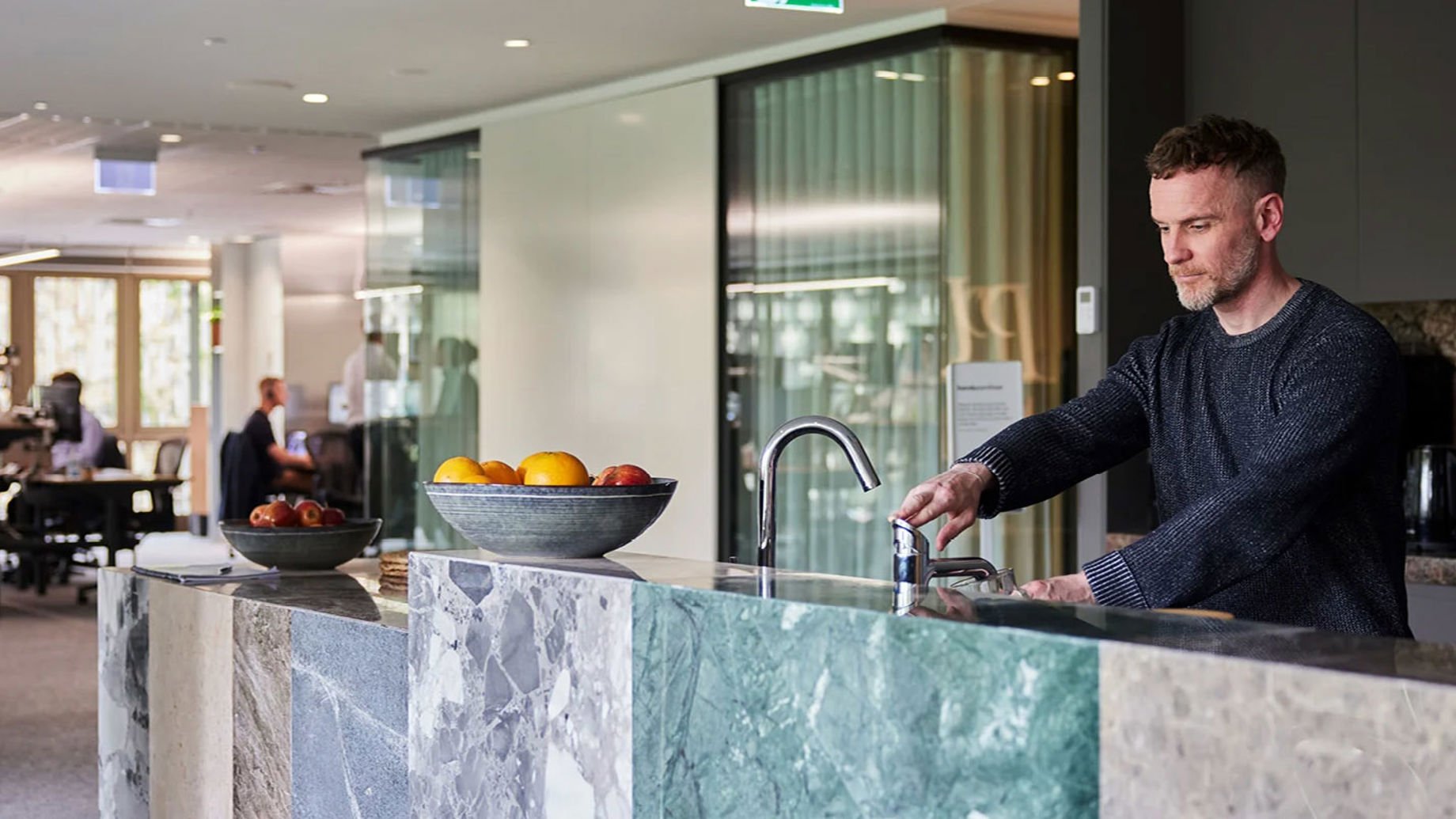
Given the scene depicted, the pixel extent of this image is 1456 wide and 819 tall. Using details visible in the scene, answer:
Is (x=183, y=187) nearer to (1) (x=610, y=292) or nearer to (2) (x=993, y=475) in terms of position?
(1) (x=610, y=292)

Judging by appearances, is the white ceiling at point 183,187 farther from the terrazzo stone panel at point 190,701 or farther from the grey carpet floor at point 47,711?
the terrazzo stone panel at point 190,701

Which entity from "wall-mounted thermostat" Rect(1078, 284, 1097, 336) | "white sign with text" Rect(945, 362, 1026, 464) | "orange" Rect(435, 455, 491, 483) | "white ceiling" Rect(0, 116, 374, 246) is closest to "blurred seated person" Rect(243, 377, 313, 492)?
"white ceiling" Rect(0, 116, 374, 246)

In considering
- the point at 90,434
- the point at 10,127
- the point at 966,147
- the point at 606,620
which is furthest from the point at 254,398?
the point at 606,620

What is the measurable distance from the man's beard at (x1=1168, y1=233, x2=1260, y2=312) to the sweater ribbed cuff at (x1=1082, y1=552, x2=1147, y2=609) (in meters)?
0.40

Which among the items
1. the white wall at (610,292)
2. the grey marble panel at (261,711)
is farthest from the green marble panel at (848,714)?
the white wall at (610,292)

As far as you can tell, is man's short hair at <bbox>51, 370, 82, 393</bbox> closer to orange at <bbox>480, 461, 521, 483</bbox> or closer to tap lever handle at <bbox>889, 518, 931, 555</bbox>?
orange at <bbox>480, 461, 521, 483</bbox>

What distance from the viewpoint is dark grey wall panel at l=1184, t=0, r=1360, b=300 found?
483cm

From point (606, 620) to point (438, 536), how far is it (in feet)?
23.1

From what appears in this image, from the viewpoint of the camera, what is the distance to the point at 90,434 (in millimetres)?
12703

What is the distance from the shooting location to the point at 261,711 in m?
3.09

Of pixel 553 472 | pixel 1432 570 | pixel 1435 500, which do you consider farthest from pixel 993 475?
pixel 1435 500

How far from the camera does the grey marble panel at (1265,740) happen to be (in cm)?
123

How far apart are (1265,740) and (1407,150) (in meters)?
3.76

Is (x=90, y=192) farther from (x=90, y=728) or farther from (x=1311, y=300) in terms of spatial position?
(x=1311, y=300)
